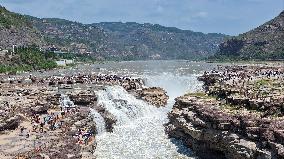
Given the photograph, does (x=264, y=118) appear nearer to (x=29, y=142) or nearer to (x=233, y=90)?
(x=233, y=90)

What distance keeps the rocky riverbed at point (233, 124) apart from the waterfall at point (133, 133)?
2.49 meters

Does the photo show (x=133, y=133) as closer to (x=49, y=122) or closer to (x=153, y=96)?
(x=49, y=122)

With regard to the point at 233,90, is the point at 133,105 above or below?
below

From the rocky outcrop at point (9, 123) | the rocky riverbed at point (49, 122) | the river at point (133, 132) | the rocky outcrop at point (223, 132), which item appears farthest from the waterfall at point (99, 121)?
the rocky outcrop at point (9, 123)

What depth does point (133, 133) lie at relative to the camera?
64562 millimetres

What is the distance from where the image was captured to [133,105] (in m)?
78.3

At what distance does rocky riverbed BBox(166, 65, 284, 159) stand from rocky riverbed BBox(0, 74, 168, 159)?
1141 cm

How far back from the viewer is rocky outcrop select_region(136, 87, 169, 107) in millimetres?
87762

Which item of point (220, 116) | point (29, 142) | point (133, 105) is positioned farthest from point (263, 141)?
point (133, 105)

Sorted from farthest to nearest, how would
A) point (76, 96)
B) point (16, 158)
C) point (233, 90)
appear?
1. point (76, 96)
2. point (233, 90)
3. point (16, 158)

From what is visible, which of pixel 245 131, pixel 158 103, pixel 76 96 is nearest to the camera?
pixel 245 131

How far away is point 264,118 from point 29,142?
23554 millimetres

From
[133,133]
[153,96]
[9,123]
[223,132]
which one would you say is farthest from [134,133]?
[153,96]

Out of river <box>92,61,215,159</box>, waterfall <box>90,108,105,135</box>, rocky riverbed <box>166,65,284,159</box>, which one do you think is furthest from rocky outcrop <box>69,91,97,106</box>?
rocky riverbed <box>166,65,284,159</box>
